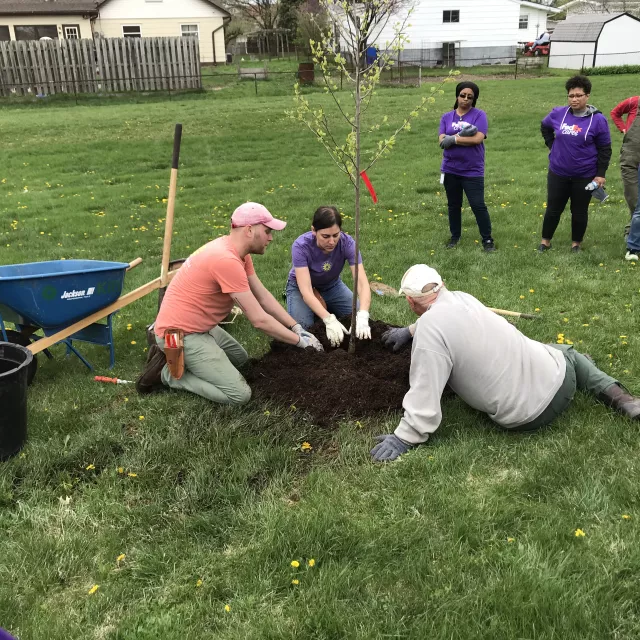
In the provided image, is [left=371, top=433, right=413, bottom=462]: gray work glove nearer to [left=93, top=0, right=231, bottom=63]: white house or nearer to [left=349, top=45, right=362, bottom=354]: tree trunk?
[left=349, top=45, right=362, bottom=354]: tree trunk

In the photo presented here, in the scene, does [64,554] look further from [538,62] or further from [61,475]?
[538,62]

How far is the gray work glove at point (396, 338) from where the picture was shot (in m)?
4.42

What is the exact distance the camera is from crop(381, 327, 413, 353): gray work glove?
4.42 metres

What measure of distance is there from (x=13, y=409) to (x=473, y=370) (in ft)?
8.74

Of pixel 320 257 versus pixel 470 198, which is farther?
pixel 470 198

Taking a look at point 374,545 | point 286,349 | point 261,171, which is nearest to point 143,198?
point 261,171

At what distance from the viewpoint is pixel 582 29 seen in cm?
3747

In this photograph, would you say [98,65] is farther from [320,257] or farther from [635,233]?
[635,233]

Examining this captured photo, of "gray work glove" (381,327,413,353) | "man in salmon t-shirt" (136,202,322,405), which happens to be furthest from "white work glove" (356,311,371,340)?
"man in salmon t-shirt" (136,202,322,405)

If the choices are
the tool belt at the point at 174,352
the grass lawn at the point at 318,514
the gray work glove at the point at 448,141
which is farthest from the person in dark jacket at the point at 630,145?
the tool belt at the point at 174,352

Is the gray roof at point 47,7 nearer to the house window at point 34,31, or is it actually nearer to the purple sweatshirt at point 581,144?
the house window at point 34,31

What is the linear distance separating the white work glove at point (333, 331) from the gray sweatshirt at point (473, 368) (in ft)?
4.43

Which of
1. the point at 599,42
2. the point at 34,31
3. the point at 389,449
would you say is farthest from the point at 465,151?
the point at 599,42

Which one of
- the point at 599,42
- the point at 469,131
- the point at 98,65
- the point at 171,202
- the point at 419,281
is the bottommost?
the point at 419,281
